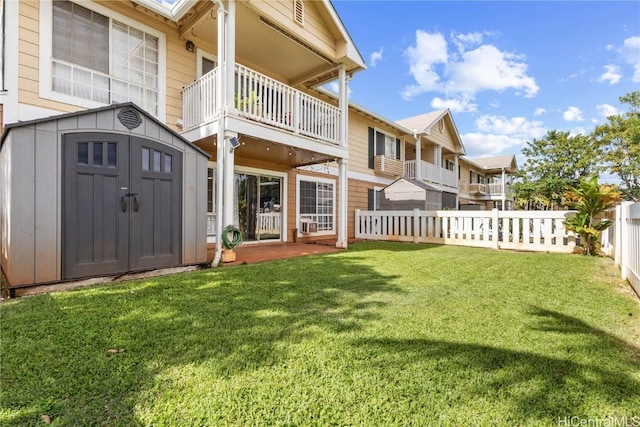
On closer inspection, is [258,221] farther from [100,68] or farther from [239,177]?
[100,68]

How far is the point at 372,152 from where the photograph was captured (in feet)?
44.2

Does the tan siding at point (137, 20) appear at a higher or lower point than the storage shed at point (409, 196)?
higher

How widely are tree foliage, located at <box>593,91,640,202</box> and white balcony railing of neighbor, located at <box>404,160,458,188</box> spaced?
10794 millimetres

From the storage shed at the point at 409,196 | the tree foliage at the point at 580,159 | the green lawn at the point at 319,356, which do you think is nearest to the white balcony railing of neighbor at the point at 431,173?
the storage shed at the point at 409,196

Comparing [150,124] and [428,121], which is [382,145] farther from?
[150,124]

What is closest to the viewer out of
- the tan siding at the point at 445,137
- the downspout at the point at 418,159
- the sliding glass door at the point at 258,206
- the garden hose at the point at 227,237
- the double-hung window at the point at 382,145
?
the garden hose at the point at 227,237

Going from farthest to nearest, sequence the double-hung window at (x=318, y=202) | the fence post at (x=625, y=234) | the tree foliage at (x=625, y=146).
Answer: the tree foliage at (x=625, y=146), the double-hung window at (x=318, y=202), the fence post at (x=625, y=234)

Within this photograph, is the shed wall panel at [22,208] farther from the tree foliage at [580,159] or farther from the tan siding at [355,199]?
the tree foliage at [580,159]

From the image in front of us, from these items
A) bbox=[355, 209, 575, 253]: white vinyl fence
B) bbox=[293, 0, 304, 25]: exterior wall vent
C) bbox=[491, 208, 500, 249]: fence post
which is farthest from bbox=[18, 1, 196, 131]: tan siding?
bbox=[491, 208, 500, 249]: fence post

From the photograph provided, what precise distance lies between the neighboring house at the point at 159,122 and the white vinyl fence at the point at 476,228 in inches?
99.0

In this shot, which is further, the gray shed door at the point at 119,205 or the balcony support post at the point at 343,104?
the balcony support post at the point at 343,104

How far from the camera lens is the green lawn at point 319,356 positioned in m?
1.60

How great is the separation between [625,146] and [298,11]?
23631 mm

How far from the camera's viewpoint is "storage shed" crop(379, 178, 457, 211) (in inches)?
447
